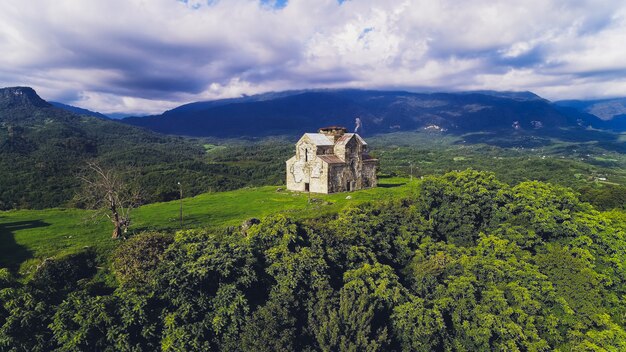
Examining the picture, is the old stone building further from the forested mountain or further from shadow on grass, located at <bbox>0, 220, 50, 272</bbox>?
shadow on grass, located at <bbox>0, 220, 50, 272</bbox>

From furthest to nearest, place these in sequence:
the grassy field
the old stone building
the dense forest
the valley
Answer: the old stone building < the grassy field < the valley < the dense forest

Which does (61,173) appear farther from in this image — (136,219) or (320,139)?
(136,219)

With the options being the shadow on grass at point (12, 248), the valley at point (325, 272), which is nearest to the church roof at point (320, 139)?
the valley at point (325, 272)

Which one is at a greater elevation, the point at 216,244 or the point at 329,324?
the point at 216,244

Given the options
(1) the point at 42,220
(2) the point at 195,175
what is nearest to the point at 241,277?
(1) the point at 42,220

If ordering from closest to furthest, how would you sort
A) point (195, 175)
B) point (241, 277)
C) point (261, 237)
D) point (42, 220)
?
point (241, 277) < point (261, 237) < point (42, 220) < point (195, 175)

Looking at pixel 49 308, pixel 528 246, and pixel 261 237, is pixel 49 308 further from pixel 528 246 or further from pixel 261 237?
pixel 528 246

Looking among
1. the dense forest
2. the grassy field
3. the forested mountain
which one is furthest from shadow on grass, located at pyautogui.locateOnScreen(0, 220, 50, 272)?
the forested mountain
